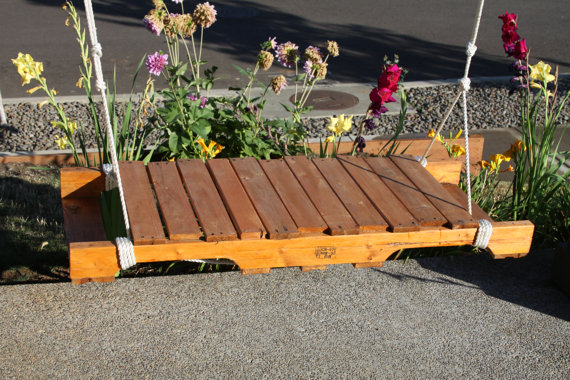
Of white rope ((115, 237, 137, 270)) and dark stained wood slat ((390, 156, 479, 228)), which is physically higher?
dark stained wood slat ((390, 156, 479, 228))

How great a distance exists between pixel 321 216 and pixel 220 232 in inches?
18.6

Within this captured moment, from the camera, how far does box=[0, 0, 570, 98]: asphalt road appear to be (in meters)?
8.17

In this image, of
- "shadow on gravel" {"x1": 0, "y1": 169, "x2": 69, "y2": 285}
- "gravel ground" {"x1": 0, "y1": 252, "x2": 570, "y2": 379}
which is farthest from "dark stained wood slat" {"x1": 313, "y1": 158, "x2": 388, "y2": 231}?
"shadow on gravel" {"x1": 0, "y1": 169, "x2": 69, "y2": 285}

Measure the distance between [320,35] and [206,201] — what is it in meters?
7.28

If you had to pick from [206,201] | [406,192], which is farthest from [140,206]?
[406,192]

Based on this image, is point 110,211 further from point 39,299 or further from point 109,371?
point 109,371

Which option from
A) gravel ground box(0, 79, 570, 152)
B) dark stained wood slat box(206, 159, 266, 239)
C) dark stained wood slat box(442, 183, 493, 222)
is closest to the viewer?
dark stained wood slat box(206, 159, 266, 239)

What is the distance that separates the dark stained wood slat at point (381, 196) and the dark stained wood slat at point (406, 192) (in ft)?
0.10

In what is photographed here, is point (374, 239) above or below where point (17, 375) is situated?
above

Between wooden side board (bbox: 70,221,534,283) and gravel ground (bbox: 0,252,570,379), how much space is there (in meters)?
0.50

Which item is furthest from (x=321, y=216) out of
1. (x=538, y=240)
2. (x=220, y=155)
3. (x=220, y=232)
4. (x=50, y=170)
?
(x=50, y=170)

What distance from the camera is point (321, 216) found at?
3043 millimetres

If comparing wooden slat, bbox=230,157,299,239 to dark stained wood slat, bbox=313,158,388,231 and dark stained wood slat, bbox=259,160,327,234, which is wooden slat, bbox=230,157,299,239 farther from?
dark stained wood slat, bbox=313,158,388,231

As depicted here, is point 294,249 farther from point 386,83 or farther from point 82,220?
point 82,220
